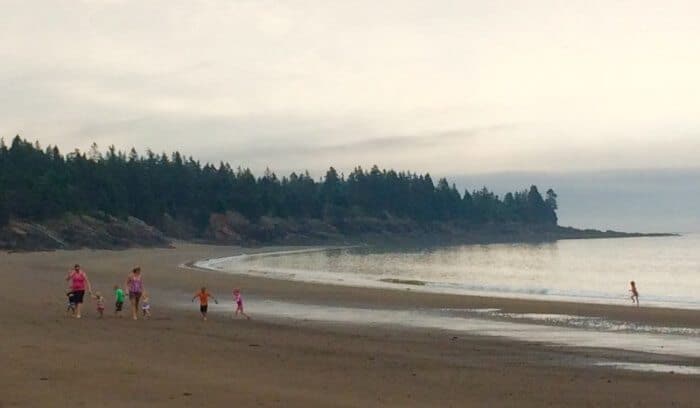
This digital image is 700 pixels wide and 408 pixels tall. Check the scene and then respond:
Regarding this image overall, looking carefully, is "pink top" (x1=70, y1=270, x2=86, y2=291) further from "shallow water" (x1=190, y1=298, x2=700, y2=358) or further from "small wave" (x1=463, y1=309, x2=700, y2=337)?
"small wave" (x1=463, y1=309, x2=700, y2=337)

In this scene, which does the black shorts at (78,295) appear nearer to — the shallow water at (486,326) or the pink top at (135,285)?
the pink top at (135,285)

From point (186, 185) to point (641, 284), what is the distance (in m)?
101

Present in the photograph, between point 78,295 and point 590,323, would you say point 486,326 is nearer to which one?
point 590,323

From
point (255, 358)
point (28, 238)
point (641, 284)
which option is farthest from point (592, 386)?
point (28, 238)

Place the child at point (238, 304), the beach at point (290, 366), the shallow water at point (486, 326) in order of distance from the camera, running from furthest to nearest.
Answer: the child at point (238, 304)
the shallow water at point (486, 326)
the beach at point (290, 366)

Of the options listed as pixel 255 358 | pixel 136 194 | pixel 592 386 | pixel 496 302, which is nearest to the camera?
pixel 592 386

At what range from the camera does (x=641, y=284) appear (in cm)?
5509

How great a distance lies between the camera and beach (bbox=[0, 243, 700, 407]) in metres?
11.8

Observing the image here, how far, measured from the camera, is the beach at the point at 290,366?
1177cm

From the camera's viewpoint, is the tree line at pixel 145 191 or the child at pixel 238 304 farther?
the tree line at pixel 145 191

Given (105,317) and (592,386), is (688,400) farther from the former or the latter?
(105,317)

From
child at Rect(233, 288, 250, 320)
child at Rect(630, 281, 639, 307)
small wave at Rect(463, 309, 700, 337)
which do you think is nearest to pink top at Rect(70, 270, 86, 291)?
child at Rect(233, 288, 250, 320)

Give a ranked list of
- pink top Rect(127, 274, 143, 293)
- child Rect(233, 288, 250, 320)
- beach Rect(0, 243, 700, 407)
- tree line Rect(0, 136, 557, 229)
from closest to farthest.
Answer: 1. beach Rect(0, 243, 700, 407)
2. pink top Rect(127, 274, 143, 293)
3. child Rect(233, 288, 250, 320)
4. tree line Rect(0, 136, 557, 229)

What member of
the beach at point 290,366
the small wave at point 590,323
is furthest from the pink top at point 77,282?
the small wave at point 590,323
